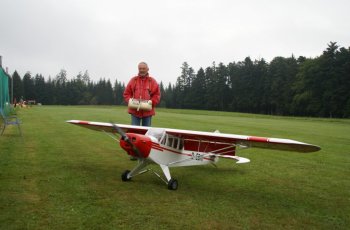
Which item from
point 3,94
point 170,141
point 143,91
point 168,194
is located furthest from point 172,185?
point 3,94

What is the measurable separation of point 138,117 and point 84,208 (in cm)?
454

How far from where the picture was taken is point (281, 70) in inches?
3487

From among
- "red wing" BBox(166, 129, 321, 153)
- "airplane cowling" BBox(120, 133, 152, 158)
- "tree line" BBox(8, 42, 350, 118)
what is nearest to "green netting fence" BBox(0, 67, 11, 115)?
"red wing" BBox(166, 129, 321, 153)

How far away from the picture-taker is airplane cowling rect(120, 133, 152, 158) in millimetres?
7062

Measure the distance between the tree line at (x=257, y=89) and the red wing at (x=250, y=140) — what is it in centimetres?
6410

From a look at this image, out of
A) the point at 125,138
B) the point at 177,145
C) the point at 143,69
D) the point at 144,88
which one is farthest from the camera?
the point at 144,88

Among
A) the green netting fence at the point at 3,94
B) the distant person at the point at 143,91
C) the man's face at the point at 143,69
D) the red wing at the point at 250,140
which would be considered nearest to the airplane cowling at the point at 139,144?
the red wing at the point at 250,140

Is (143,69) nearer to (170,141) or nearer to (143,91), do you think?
(143,91)

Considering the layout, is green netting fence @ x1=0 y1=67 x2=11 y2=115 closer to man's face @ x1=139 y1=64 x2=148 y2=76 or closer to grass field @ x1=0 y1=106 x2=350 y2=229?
grass field @ x1=0 y1=106 x2=350 y2=229

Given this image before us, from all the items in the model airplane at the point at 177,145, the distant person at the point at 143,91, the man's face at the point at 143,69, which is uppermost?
the man's face at the point at 143,69

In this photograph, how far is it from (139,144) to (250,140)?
2.13 metres

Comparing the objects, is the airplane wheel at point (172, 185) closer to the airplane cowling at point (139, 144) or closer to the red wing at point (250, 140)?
the airplane cowling at point (139, 144)

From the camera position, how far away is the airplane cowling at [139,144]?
7.06 metres

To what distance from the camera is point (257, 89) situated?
93125 millimetres
